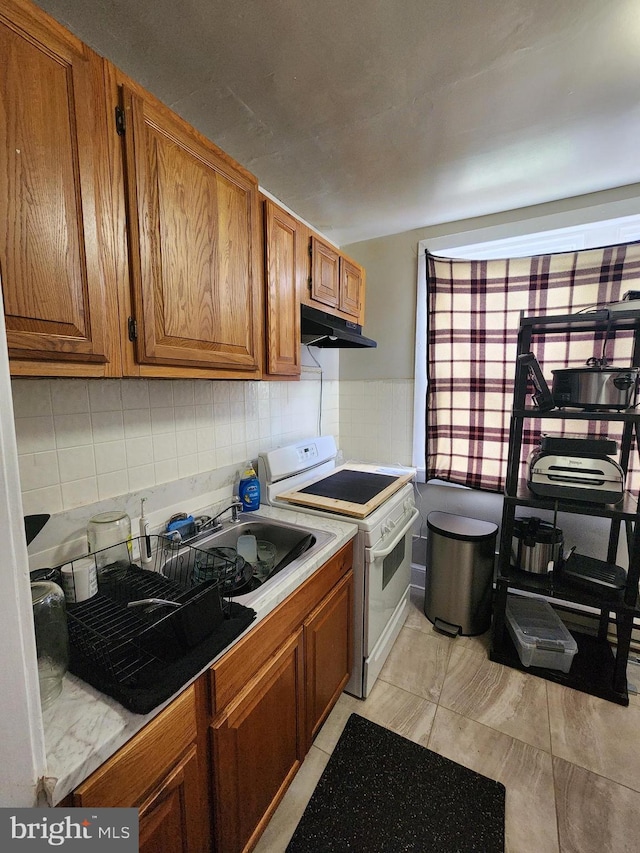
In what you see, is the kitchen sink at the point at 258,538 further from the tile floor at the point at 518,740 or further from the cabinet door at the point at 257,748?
the tile floor at the point at 518,740

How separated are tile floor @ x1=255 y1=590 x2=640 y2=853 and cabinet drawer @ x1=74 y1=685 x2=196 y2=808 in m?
0.76

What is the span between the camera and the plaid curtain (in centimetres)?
192

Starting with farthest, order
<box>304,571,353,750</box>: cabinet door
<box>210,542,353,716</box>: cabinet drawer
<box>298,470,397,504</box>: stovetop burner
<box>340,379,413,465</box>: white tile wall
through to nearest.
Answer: <box>340,379,413,465</box>: white tile wall < <box>298,470,397,504</box>: stovetop burner < <box>304,571,353,750</box>: cabinet door < <box>210,542,353,716</box>: cabinet drawer

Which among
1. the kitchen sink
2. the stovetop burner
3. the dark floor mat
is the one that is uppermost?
the stovetop burner

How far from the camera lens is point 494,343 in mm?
2184

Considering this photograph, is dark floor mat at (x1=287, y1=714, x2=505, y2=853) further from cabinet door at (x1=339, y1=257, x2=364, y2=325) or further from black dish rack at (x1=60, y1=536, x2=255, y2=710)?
cabinet door at (x1=339, y1=257, x2=364, y2=325)

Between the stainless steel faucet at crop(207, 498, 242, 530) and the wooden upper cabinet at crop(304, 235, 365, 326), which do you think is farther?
the wooden upper cabinet at crop(304, 235, 365, 326)

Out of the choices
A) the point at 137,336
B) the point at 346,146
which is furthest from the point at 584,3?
the point at 137,336

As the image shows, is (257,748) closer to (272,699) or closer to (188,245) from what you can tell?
(272,699)

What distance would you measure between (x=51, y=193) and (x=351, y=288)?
61.5 inches

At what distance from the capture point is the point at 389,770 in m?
1.37

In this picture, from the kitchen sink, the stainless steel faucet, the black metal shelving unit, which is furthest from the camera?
the black metal shelving unit

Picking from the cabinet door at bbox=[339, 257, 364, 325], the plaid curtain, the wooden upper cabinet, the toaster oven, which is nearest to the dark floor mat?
the toaster oven

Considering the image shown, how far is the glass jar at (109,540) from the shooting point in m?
1.09
